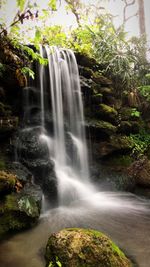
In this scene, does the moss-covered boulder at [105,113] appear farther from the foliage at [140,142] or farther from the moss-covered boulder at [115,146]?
the foliage at [140,142]

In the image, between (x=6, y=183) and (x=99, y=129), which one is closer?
(x=6, y=183)

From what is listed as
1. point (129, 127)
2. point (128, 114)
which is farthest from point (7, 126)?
point (128, 114)

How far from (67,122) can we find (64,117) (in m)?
0.18

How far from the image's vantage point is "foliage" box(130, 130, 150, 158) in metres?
7.11

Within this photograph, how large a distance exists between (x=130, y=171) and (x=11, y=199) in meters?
3.72

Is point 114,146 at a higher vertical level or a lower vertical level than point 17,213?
higher

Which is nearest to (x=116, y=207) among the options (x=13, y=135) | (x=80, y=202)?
(x=80, y=202)

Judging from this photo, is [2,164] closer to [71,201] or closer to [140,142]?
[71,201]

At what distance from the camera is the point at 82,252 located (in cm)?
250

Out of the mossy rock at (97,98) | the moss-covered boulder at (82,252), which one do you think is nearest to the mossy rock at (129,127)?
the mossy rock at (97,98)

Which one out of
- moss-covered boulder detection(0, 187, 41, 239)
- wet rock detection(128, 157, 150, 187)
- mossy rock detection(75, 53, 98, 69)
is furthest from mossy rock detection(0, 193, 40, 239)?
mossy rock detection(75, 53, 98, 69)

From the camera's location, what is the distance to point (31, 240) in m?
3.22

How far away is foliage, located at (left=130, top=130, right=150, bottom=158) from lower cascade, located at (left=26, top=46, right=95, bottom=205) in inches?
63.1

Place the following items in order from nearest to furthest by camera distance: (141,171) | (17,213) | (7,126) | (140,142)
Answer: (17,213)
(7,126)
(141,171)
(140,142)
